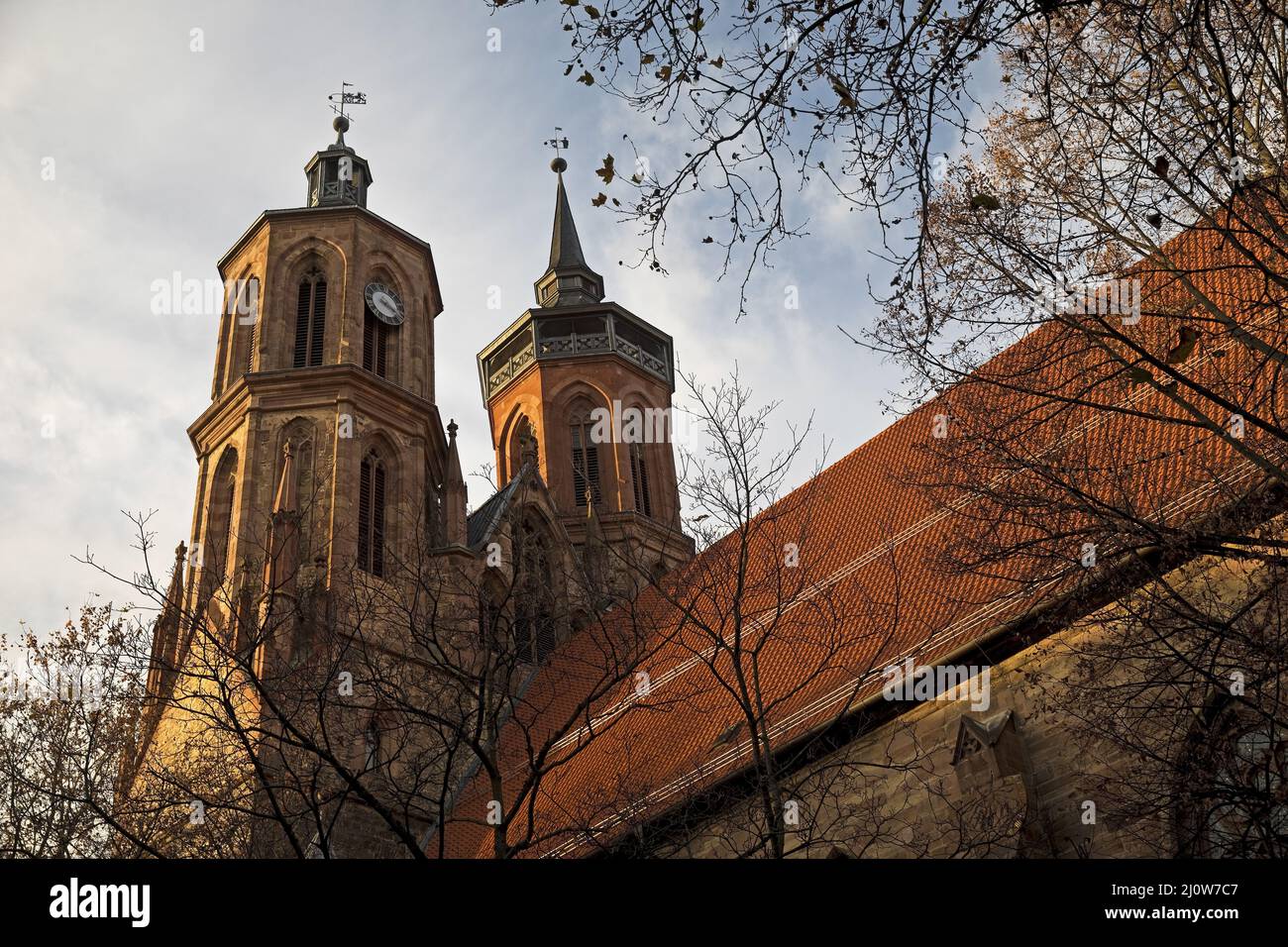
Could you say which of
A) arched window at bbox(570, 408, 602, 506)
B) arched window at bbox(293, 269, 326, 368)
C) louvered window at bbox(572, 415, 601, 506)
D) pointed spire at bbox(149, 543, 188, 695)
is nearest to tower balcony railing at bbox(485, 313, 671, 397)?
arched window at bbox(570, 408, 602, 506)

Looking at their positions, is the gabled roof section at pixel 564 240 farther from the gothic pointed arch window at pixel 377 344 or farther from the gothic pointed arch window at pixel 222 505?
the gothic pointed arch window at pixel 222 505

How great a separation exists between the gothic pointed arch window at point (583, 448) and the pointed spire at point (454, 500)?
5.34 meters

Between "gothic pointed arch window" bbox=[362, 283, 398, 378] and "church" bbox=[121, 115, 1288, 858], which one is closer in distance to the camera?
"church" bbox=[121, 115, 1288, 858]

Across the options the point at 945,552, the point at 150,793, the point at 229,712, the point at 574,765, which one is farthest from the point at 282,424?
the point at 945,552

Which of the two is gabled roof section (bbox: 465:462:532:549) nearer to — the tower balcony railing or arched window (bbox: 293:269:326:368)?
arched window (bbox: 293:269:326:368)

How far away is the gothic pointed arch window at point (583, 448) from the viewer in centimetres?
2989

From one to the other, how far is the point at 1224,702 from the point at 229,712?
6.30 m

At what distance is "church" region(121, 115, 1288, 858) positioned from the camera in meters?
9.12

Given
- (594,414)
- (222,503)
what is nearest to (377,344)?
(222,503)

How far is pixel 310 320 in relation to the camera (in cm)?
2509

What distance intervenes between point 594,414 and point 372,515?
9.82 meters

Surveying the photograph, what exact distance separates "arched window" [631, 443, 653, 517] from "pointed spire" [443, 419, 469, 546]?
622 cm

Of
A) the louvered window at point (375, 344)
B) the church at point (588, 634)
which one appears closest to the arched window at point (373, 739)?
the church at point (588, 634)

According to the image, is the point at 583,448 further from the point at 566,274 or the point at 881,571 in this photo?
the point at 881,571
